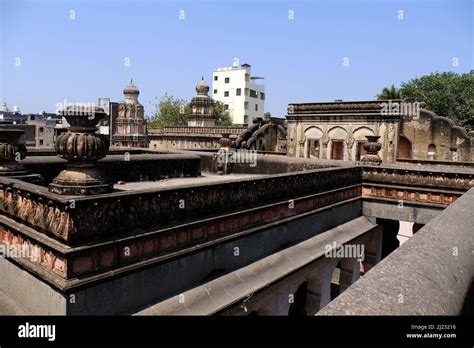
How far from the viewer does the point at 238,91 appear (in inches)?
2943

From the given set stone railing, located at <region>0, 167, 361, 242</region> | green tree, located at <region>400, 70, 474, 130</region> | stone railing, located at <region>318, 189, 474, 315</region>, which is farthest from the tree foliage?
stone railing, located at <region>318, 189, 474, 315</region>

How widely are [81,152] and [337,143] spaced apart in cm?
2016

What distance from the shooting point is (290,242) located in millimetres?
8156

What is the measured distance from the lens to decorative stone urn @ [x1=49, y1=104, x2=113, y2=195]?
4613 millimetres

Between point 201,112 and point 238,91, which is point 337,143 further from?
point 238,91

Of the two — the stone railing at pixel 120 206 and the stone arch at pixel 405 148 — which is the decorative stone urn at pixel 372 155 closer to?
the stone railing at pixel 120 206

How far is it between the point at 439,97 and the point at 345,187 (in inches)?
1565

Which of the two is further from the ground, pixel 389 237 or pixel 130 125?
pixel 130 125

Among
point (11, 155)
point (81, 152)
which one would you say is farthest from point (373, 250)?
point (11, 155)
